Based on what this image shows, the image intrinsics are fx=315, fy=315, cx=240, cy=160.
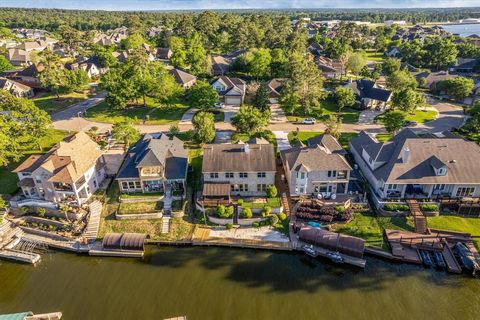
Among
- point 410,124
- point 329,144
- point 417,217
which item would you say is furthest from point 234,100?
point 417,217

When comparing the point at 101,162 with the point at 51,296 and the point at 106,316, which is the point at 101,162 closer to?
the point at 51,296

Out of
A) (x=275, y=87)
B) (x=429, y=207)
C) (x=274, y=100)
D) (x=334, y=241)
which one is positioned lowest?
(x=334, y=241)

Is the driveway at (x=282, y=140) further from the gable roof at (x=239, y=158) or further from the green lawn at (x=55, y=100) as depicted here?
the green lawn at (x=55, y=100)

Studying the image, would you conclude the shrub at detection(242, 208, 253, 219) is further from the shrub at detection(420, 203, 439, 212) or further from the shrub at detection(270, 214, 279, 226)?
the shrub at detection(420, 203, 439, 212)

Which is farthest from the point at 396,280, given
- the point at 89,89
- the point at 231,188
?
the point at 89,89

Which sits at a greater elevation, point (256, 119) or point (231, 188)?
point (256, 119)

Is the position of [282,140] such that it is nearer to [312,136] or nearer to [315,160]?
[312,136]
